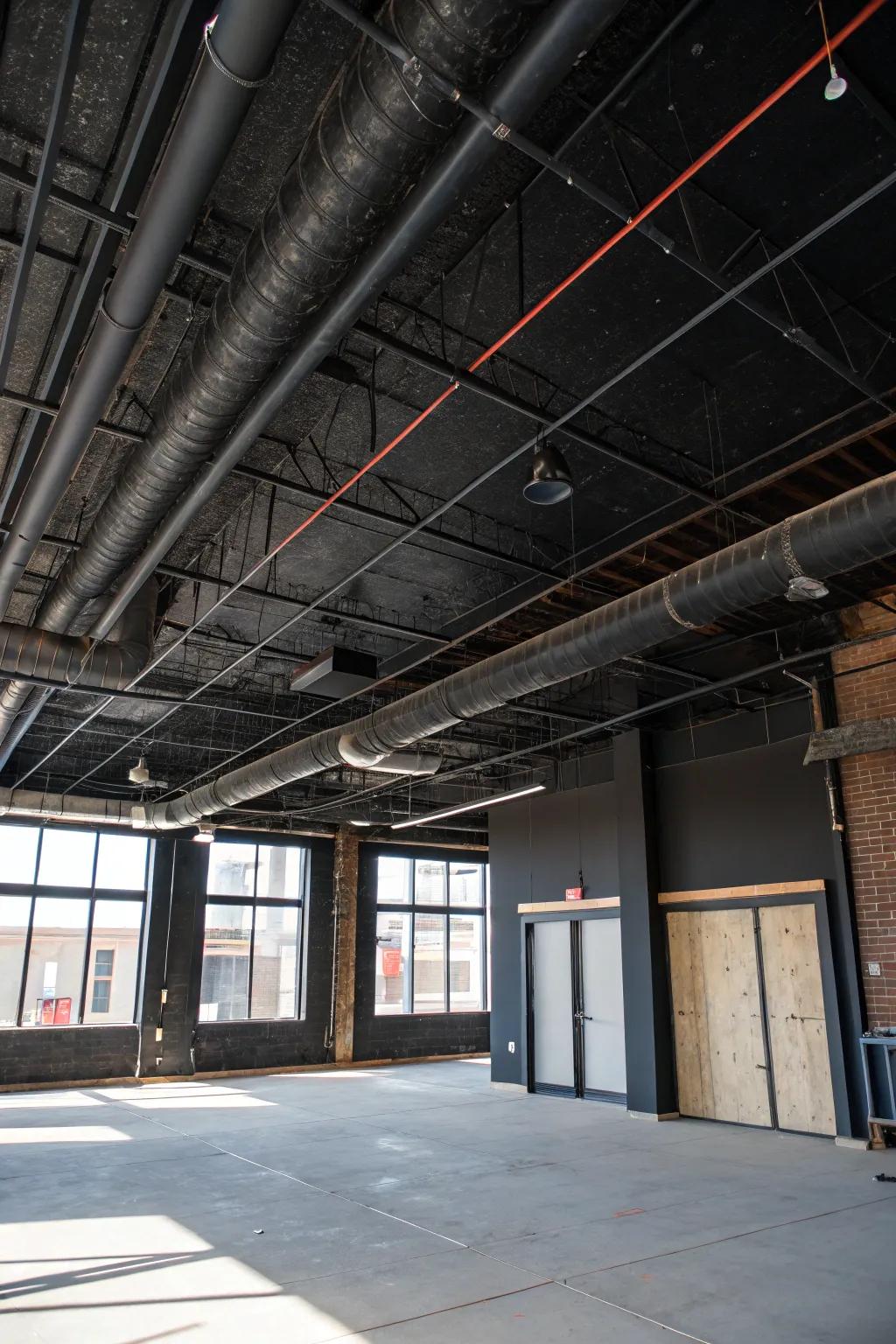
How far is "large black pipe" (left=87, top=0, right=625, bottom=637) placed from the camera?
260 centimetres

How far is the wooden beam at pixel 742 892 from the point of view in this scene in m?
9.04

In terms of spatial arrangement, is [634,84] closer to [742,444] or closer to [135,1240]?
[742,444]

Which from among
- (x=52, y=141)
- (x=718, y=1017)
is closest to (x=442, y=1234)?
(x=718, y=1017)

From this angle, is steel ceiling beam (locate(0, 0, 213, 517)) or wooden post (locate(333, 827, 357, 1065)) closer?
steel ceiling beam (locate(0, 0, 213, 517))

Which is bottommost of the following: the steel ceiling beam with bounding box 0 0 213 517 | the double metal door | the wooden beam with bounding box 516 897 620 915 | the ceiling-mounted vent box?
the double metal door

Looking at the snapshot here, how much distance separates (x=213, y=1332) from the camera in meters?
3.99

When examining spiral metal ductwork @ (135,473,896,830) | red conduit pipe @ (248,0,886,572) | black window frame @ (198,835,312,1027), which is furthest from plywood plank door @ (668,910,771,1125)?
black window frame @ (198,835,312,1027)

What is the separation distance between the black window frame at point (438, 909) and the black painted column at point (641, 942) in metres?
7.59

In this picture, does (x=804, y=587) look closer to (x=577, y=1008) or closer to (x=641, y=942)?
(x=641, y=942)

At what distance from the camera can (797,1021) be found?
29.3ft

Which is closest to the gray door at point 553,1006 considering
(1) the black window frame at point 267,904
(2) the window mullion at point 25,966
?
(1) the black window frame at point 267,904

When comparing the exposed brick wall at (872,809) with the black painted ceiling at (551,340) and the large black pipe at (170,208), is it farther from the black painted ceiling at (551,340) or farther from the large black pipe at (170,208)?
the large black pipe at (170,208)

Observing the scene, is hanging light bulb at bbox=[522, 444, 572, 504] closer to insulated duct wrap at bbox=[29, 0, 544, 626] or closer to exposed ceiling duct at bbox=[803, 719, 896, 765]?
insulated duct wrap at bbox=[29, 0, 544, 626]

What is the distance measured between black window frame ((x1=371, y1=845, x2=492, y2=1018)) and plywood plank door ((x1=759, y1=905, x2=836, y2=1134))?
9.60 m
